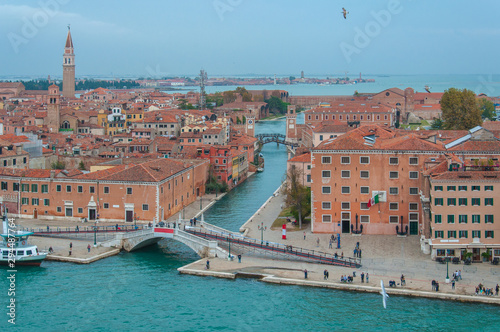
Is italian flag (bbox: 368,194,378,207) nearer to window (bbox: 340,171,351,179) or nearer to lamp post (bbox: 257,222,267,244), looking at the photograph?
window (bbox: 340,171,351,179)

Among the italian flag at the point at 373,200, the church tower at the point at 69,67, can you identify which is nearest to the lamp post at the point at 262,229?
the italian flag at the point at 373,200

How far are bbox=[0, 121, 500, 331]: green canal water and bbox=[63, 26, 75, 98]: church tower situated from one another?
7716cm

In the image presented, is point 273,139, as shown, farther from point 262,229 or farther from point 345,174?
point 262,229

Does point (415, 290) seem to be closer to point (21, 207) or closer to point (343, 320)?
A: point (343, 320)

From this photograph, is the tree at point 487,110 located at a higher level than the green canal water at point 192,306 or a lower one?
higher

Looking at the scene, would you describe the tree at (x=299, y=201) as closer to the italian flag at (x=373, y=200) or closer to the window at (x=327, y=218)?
the window at (x=327, y=218)

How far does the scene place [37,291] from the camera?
79.3ft

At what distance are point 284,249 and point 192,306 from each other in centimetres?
566

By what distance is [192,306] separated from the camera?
22656 millimetres

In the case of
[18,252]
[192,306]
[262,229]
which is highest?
[262,229]

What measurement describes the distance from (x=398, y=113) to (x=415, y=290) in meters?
60.9

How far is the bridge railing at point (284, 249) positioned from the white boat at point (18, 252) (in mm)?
6198

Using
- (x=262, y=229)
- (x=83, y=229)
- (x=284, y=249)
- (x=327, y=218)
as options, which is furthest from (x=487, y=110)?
(x=83, y=229)

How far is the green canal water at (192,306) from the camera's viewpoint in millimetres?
21062
